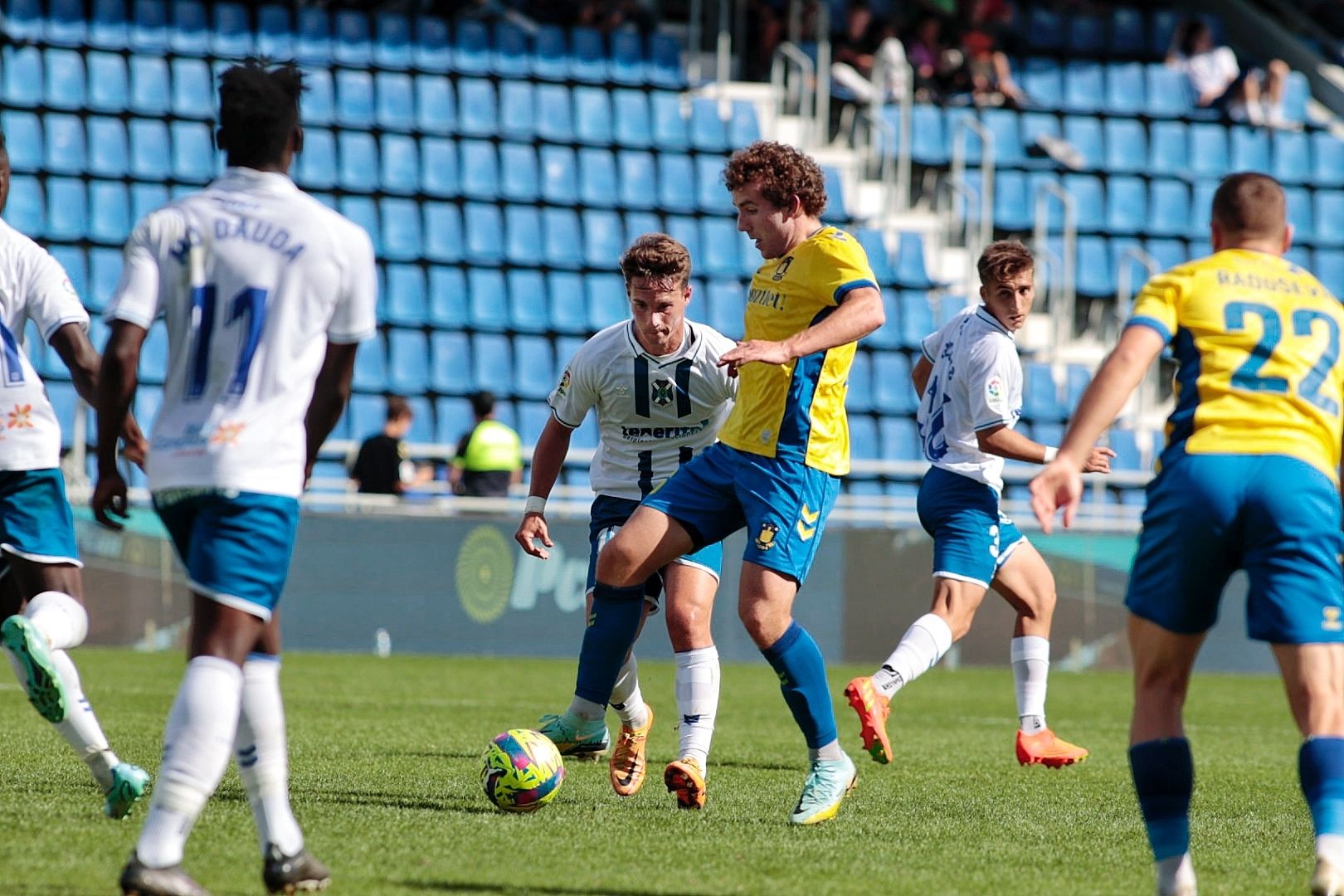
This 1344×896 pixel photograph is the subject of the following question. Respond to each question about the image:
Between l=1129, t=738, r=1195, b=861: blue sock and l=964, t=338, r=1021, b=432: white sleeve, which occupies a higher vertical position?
l=964, t=338, r=1021, b=432: white sleeve

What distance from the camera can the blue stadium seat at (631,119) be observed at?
20.6 metres

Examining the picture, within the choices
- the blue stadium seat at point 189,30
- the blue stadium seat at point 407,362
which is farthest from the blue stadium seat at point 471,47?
the blue stadium seat at point 407,362

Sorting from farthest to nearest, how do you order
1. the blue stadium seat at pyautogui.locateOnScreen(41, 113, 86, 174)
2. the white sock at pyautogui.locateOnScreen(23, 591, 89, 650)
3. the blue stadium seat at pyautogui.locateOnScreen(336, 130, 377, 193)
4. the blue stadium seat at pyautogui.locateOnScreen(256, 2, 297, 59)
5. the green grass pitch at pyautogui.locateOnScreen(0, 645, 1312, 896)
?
the blue stadium seat at pyautogui.locateOnScreen(256, 2, 297, 59), the blue stadium seat at pyautogui.locateOnScreen(336, 130, 377, 193), the blue stadium seat at pyautogui.locateOnScreen(41, 113, 86, 174), the white sock at pyautogui.locateOnScreen(23, 591, 89, 650), the green grass pitch at pyautogui.locateOnScreen(0, 645, 1312, 896)

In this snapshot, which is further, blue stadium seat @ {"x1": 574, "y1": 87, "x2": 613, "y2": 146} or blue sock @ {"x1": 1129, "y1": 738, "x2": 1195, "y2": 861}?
blue stadium seat @ {"x1": 574, "y1": 87, "x2": 613, "y2": 146}

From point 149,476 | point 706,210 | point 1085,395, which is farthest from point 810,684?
point 706,210

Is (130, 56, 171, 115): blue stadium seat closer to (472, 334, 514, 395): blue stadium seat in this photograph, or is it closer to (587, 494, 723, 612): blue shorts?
(472, 334, 514, 395): blue stadium seat

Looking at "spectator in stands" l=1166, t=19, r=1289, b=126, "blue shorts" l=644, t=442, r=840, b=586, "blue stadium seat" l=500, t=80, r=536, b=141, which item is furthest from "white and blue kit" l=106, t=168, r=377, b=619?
"spectator in stands" l=1166, t=19, r=1289, b=126

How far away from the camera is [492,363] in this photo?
60.3 ft

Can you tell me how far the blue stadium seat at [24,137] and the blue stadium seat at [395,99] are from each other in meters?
3.57

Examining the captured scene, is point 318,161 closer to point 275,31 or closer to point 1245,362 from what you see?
point 275,31

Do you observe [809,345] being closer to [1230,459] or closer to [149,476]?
[1230,459]

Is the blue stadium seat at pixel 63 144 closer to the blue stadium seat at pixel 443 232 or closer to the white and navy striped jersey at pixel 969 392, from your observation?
the blue stadium seat at pixel 443 232

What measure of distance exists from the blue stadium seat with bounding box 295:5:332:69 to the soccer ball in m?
15.2

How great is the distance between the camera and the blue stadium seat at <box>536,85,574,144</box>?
20.4 m
